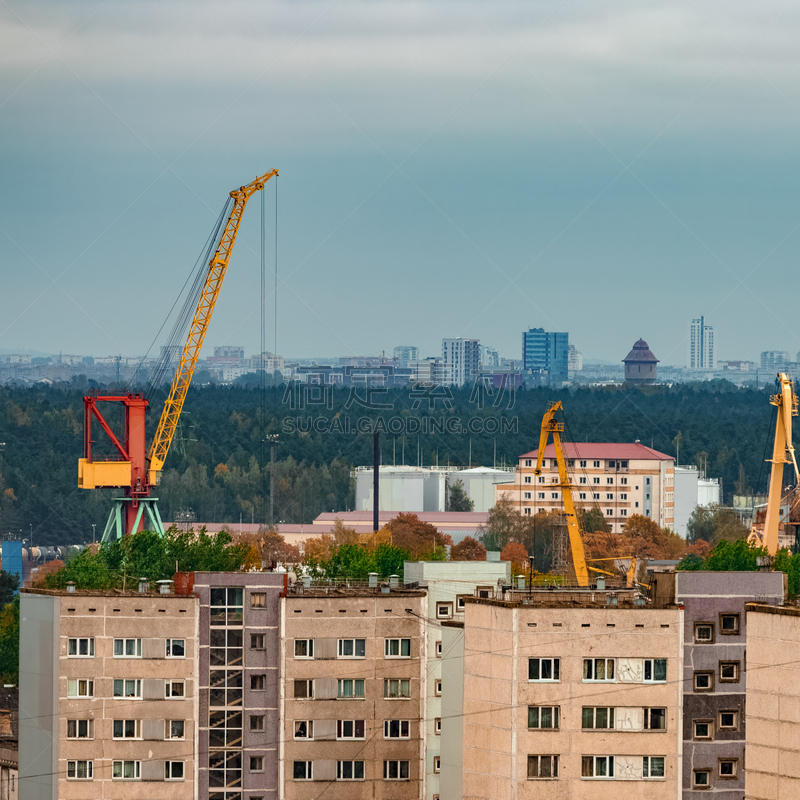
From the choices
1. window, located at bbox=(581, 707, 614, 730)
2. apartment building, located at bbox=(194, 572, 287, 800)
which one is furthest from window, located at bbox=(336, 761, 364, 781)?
window, located at bbox=(581, 707, 614, 730)

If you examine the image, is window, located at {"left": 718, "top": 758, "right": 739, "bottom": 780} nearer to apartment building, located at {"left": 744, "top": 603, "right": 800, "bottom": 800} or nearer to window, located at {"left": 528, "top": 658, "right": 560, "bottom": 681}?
window, located at {"left": 528, "top": 658, "right": 560, "bottom": 681}

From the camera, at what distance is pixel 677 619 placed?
32969 millimetres

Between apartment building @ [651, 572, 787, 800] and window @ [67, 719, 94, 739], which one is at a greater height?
apartment building @ [651, 572, 787, 800]

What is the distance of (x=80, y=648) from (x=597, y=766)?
10.7m

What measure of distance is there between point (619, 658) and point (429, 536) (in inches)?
3085

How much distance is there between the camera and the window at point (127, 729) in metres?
37.9

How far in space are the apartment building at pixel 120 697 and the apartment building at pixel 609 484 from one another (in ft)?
304

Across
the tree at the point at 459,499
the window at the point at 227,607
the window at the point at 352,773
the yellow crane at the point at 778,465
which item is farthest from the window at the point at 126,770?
the tree at the point at 459,499

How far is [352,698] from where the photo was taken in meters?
38.5

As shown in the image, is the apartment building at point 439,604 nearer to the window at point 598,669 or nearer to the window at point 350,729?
the window at point 350,729

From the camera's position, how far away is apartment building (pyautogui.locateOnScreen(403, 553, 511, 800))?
38.8 meters

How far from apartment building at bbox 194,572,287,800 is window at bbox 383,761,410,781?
198 centimetres

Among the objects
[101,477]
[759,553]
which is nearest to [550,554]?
[101,477]

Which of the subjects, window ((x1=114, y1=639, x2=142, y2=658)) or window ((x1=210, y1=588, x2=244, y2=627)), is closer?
window ((x1=114, y1=639, x2=142, y2=658))
